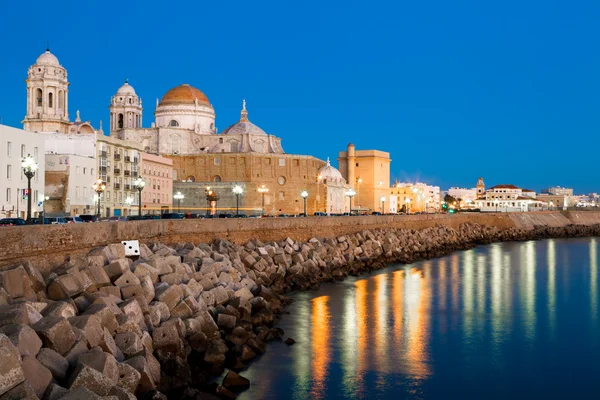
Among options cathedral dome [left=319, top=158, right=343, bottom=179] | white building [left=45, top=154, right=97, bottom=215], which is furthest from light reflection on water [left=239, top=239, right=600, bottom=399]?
cathedral dome [left=319, top=158, right=343, bottom=179]

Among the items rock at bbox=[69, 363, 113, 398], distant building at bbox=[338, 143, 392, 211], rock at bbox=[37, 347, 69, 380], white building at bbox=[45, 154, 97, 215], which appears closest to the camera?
rock at bbox=[69, 363, 113, 398]

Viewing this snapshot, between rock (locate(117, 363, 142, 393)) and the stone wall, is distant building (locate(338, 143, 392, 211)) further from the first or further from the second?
rock (locate(117, 363, 142, 393))

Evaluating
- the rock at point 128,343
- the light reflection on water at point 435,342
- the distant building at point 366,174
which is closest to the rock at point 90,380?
the rock at point 128,343

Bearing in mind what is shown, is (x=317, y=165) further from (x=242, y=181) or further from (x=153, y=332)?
(x=153, y=332)

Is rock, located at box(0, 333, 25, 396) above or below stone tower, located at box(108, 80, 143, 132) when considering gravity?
below

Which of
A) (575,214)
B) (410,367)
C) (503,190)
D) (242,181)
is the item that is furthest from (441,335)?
(503,190)

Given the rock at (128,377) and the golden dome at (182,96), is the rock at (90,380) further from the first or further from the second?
the golden dome at (182,96)

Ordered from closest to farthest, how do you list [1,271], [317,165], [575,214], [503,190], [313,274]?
[1,271] < [313,274] < [317,165] < [575,214] < [503,190]

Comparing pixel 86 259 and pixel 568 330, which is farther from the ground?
pixel 86 259

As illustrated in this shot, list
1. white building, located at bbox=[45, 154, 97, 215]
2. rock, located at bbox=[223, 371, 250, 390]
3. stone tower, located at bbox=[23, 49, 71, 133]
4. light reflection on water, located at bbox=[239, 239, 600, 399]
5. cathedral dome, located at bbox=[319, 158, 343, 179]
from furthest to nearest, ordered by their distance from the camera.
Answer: cathedral dome, located at bbox=[319, 158, 343, 179], stone tower, located at bbox=[23, 49, 71, 133], white building, located at bbox=[45, 154, 97, 215], light reflection on water, located at bbox=[239, 239, 600, 399], rock, located at bbox=[223, 371, 250, 390]
